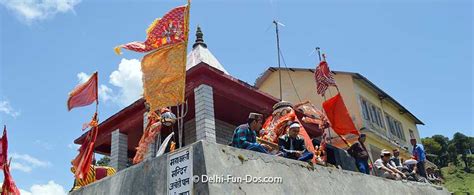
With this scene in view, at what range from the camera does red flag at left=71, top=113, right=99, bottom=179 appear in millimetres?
7422

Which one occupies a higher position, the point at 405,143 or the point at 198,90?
the point at 405,143

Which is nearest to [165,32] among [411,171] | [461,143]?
[411,171]

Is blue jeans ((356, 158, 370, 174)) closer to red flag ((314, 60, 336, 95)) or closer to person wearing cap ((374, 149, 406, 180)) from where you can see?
person wearing cap ((374, 149, 406, 180))

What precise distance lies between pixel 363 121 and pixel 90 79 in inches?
499

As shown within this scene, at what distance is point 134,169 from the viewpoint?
5.74 metres

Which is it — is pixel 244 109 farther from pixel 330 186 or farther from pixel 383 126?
pixel 383 126

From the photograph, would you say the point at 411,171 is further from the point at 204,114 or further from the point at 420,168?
the point at 204,114

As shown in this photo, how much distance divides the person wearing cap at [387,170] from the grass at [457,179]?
108ft

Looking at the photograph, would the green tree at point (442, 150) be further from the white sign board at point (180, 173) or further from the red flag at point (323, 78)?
the white sign board at point (180, 173)

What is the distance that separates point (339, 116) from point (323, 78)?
61.0 inches

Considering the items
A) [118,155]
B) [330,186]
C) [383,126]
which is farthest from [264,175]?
[383,126]

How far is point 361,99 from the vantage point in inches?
728

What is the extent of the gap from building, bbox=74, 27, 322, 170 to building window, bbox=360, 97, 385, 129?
15.2 feet

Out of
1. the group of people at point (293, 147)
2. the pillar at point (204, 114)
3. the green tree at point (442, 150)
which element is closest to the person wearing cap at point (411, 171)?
the group of people at point (293, 147)
